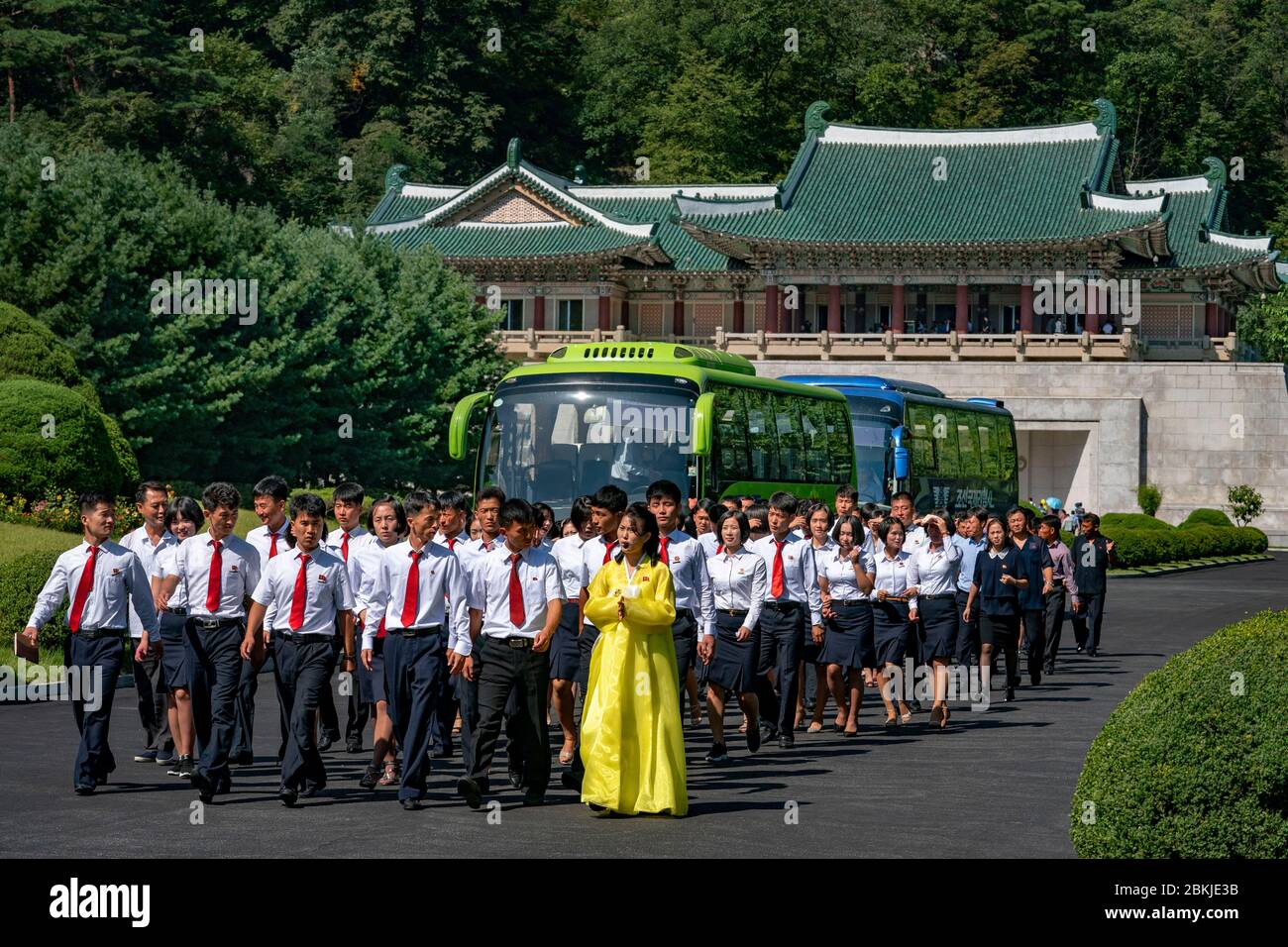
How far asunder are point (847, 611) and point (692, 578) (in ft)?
8.30

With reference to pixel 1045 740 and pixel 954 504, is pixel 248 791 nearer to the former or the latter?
pixel 1045 740

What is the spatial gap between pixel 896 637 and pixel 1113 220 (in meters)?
41.9

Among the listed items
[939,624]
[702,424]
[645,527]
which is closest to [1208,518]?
[702,424]

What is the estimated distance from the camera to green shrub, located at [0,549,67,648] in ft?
A: 59.6

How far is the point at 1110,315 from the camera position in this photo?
2277 inches

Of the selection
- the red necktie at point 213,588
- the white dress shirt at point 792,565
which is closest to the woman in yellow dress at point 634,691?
the red necktie at point 213,588

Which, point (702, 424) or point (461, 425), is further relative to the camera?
point (461, 425)

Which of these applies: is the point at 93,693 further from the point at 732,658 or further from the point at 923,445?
the point at 923,445

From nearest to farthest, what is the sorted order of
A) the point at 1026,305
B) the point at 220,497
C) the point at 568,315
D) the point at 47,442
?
the point at 220,497
the point at 47,442
the point at 1026,305
the point at 568,315

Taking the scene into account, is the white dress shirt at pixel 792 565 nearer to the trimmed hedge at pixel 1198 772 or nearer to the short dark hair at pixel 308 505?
the short dark hair at pixel 308 505

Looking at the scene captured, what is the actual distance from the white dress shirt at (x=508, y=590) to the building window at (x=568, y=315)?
49851mm

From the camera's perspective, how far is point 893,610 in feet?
51.6

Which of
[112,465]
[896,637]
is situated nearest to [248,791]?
[896,637]

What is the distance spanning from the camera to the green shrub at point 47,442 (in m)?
25.1
